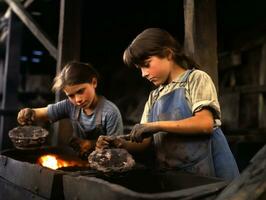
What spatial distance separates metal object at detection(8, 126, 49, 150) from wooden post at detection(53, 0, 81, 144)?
702mm

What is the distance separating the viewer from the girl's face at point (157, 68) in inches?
94.7

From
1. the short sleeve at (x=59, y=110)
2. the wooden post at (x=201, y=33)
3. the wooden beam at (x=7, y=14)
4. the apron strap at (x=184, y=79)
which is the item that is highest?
the wooden beam at (x=7, y=14)

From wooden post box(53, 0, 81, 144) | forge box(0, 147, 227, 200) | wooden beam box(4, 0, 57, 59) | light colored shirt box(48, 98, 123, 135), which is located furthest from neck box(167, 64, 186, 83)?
wooden beam box(4, 0, 57, 59)

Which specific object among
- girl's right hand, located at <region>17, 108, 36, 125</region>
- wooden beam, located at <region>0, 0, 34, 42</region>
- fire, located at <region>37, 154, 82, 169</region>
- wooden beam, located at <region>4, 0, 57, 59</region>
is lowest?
fire, located at <region>37, 154, 82, 169</region>

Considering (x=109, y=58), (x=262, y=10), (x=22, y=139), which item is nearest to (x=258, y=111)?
(x=262, y=10)

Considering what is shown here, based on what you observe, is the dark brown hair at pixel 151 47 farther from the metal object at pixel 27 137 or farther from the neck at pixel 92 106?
the metal object at pixel 27 137

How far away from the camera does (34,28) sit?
195 inches

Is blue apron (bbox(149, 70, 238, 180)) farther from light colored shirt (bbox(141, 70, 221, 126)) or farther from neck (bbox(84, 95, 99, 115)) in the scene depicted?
neck (bbox(84, 95, 99, 115))

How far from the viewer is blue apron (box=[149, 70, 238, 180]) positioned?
92.8 inches

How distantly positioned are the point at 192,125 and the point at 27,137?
1.56 metres

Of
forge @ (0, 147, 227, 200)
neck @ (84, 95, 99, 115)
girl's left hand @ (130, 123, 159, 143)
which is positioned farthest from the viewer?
neck @ (84, 95, 99, 115)

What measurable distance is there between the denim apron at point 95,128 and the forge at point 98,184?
606 millimetres

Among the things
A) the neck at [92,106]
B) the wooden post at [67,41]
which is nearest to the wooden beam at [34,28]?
the wooden post at [67,41]

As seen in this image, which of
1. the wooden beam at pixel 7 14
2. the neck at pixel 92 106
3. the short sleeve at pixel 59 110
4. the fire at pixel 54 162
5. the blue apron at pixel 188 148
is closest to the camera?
the blue apron at pixel 188 148
